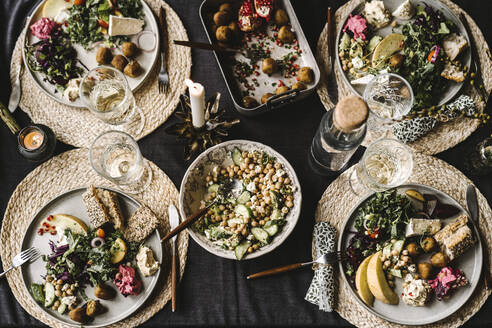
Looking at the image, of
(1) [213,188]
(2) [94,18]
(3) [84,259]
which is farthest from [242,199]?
(2) [94,18]

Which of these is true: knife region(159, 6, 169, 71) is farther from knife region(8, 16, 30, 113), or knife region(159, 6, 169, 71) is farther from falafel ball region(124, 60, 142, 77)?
knife region(8, 16, 30, 113)

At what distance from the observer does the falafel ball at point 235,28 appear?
61.7 inches

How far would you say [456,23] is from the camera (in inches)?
60.8

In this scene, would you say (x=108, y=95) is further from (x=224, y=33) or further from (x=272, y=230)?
(x=272, y=230)

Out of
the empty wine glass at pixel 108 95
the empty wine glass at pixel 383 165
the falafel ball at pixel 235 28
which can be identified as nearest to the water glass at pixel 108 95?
the empty wine glass at pixel 108 95

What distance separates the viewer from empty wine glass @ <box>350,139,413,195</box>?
53.0 inches

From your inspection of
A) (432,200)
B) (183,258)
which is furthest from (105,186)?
(432,200)

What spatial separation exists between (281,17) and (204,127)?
543mm

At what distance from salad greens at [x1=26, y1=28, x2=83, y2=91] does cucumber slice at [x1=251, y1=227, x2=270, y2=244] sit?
92cm

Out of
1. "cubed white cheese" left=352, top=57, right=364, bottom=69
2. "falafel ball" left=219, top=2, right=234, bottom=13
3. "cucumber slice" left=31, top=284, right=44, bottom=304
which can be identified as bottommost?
"cucumber slice" left=31, top=284, right=44, bottom=304

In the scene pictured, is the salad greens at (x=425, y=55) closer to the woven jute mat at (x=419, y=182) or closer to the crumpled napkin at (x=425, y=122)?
the crumpled napkin at (x=425, y=122)

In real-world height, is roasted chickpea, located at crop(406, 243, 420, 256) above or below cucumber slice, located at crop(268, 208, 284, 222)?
below

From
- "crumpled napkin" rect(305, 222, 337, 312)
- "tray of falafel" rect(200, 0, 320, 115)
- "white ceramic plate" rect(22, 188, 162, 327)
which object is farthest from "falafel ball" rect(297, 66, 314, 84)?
"white ceramic plate" rect(22, 188, 162, 327)

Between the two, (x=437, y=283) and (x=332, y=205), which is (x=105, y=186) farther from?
(x=437, y=283)
